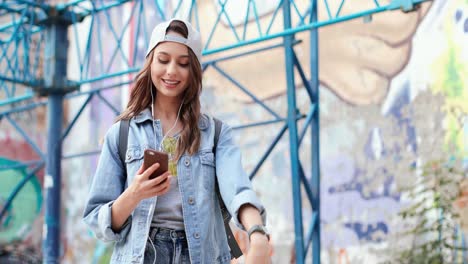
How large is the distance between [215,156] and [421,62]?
24.5 ft

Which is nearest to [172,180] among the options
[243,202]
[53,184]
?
[243,202]

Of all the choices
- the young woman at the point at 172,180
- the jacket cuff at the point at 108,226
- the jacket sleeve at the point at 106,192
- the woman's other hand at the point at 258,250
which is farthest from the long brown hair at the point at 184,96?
the woman's other hand at the point at 258,250

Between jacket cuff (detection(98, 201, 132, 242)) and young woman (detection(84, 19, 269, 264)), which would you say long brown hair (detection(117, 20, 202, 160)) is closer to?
young woman (detection(84, 19, 269, 264))

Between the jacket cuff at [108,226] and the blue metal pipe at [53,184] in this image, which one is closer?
the jacket cuff at [108,226]

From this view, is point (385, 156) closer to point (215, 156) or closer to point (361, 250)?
point (361, 250)

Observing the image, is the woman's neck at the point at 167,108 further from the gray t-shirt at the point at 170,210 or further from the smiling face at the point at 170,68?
the gray t-shirt at the point at 170,210

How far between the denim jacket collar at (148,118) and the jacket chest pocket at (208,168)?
13 cm

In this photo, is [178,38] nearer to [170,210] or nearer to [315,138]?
[170,210]

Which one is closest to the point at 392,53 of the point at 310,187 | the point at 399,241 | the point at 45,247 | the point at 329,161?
the point at 329,161

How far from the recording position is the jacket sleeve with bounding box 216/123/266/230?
6.42 ft

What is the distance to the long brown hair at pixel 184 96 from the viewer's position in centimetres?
218

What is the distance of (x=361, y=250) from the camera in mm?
9320

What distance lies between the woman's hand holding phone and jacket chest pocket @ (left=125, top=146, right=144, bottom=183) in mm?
145

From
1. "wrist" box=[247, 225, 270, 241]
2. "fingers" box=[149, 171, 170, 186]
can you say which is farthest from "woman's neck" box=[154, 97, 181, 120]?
"wrist" box=[247, 225, 270, 241]
